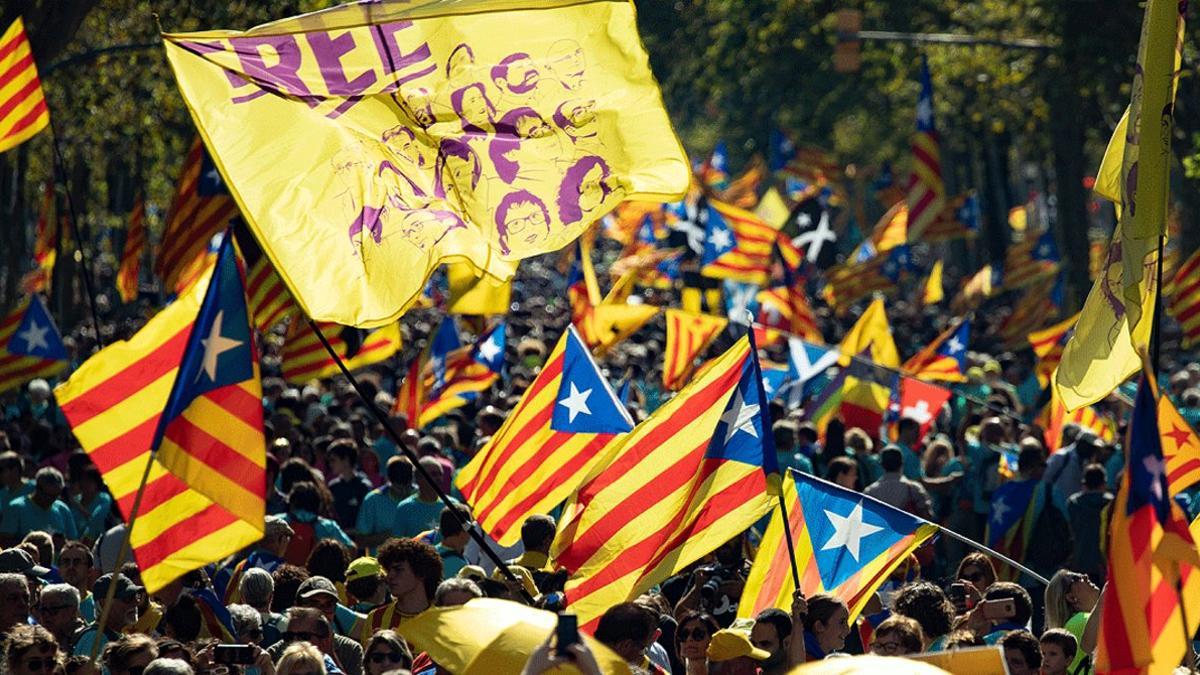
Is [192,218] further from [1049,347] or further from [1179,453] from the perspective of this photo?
[1179,453]

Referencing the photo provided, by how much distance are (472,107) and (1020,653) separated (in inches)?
136

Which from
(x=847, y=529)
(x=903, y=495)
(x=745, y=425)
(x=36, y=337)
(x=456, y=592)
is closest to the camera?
(x=456, y=592)

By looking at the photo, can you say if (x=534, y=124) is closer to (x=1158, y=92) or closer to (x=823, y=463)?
(x=1158, y=92)

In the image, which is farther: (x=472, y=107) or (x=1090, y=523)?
(x=1090, y=523)

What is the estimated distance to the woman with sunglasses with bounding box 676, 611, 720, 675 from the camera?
826 centimetres

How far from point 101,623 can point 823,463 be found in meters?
9.57

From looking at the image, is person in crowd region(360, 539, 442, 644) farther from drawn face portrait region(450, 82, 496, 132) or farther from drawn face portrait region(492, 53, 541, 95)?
drawn face portrait region(492, 53, 541, 95)

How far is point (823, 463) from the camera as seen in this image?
15.8 m

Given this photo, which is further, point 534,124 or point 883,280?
point 883,280

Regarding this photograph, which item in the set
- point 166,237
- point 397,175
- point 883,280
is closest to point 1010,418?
→ point 166,237

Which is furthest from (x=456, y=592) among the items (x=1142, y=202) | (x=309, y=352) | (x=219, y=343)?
(x=309, y=352)

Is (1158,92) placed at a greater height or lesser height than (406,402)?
greater

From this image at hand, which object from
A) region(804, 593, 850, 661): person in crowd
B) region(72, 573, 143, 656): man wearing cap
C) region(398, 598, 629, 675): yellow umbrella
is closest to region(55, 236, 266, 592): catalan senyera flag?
region(72, 573, 143, 656): man wearing cap

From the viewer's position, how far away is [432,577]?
8836 millimetres
